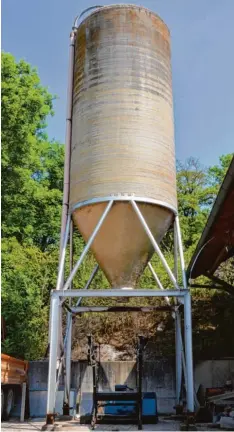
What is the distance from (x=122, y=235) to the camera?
34.4 ft

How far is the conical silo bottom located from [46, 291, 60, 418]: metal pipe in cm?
165

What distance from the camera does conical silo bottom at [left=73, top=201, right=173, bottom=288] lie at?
1036 centimetres

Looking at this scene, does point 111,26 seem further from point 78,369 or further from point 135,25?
point 78,369

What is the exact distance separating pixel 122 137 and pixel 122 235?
7.16 feet

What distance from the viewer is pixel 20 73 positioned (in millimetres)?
19891

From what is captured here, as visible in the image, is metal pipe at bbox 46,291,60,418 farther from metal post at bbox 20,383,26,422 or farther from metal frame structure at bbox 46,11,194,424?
metal post at bbox 20,383,26,422

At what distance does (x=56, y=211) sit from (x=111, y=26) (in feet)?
48.7

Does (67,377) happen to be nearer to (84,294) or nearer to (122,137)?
(84,294)

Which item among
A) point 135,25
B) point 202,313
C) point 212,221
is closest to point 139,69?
point 135,25

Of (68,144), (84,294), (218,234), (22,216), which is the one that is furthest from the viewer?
(22,216)

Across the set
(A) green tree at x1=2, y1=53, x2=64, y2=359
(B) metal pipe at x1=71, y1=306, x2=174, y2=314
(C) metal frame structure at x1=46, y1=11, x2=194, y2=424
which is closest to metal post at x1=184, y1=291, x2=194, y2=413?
(C) metal frame structure at x1=46, y1=11, x2=194, y2=424

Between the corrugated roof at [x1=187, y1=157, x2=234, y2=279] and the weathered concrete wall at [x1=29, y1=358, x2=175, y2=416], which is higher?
the corrugated roof at [x1=187, y1=157, x2=234, y2=279]

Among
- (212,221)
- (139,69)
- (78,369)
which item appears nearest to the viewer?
(212,221)

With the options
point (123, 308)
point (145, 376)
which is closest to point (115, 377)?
point (145, 376)
